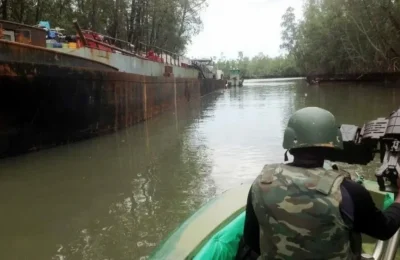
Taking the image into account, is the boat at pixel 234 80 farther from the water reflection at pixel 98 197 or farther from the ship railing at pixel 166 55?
the water reflection at pixel 98 197

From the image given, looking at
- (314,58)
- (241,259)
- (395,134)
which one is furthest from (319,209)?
(314,58)

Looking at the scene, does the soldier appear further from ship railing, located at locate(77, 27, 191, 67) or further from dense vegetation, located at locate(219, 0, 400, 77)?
dense vegetation, located at locate(219, 0, 400, 77)

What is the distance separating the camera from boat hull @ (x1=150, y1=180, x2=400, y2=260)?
98.0 inches

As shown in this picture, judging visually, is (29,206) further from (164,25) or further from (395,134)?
(164,25)

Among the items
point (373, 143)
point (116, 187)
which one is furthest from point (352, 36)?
point (373, 143)

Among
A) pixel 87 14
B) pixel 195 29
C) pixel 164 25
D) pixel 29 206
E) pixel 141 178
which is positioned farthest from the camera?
pixel 195 29

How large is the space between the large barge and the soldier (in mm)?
7108

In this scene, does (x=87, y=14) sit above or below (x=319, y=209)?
above

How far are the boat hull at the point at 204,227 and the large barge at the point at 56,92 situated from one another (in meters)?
5.94

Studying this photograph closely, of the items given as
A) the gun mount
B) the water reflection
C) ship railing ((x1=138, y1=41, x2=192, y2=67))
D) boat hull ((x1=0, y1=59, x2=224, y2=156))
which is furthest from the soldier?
ship railing ((x1=138, y1=41, x2=192, y2=67))

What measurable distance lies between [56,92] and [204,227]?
739cm

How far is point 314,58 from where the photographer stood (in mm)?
61938

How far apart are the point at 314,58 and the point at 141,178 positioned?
5837cm

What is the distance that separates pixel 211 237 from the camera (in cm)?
266
